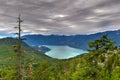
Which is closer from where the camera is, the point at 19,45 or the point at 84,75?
the point at 19,45

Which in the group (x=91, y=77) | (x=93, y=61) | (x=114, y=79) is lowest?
(x=114, y=79)

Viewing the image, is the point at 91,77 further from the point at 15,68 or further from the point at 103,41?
the point at 15,68

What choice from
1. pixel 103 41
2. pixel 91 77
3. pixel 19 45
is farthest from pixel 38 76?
pixel 19 45

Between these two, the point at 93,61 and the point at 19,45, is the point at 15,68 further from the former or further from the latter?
the point at 93,61

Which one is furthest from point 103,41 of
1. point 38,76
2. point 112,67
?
point 112,67

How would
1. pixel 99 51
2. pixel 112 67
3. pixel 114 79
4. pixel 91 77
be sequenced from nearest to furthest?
pixel 99 51 < pixel 91 77 < pixel 114 79 < pixel 112 67

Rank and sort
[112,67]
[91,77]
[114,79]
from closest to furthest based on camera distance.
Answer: [91,77] < [114,79] < [112,67]

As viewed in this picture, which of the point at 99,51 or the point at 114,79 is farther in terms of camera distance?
the point at 114,79

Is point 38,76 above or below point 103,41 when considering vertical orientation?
below

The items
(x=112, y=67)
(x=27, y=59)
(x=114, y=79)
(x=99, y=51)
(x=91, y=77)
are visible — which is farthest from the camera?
(x=112, y=67)
